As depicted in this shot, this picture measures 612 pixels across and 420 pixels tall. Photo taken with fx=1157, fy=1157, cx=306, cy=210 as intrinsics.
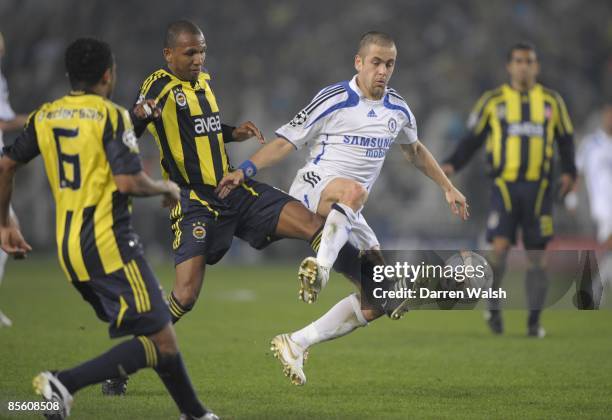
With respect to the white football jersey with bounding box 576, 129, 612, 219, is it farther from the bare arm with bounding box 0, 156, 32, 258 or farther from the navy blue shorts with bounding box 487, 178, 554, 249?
the bare arm with bounding box 0, 156, 32, 258

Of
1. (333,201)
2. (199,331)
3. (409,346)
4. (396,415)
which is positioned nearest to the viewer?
(396,415)

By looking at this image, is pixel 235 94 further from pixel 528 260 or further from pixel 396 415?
pixel 396 415

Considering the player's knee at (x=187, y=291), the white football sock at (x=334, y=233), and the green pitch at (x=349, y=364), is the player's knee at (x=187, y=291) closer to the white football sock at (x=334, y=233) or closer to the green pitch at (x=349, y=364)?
the green pitch at (x=349, y=364)

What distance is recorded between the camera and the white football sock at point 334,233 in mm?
7742

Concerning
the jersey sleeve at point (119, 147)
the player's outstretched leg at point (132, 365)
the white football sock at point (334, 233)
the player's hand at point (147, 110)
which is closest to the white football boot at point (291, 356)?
the white football sock at point (334, 233)

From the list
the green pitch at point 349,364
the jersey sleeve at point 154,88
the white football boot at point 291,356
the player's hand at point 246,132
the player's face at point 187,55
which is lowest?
the green pitch at point 349,364

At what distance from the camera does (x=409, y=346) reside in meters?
10.9

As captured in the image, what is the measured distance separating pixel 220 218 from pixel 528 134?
204 inches

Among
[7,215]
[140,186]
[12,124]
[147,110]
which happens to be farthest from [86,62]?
[12,124]

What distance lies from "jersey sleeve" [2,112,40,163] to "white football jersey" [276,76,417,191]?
7.35 ft

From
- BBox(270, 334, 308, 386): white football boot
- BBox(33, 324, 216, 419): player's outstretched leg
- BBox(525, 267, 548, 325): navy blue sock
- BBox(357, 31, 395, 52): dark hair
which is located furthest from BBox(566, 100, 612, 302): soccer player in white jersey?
BBox(33, 324, 216, 419): player's outstretched leg

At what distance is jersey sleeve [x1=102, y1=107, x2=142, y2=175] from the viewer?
6129 millimetres

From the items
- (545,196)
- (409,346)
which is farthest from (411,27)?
(409,346)

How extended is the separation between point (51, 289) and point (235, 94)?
10.8 metres
